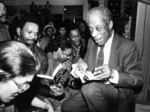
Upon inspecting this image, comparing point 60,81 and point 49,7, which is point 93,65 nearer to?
point 60,81

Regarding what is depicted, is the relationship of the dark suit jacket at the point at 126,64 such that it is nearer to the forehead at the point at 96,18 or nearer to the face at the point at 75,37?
the forehead at the point at 96,18

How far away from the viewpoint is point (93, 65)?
2.87 m

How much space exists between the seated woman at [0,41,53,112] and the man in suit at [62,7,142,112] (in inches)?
39.4

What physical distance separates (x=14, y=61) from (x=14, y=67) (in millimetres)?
43

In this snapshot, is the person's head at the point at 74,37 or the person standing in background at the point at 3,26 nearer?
the person standing in background at the point at 3,26

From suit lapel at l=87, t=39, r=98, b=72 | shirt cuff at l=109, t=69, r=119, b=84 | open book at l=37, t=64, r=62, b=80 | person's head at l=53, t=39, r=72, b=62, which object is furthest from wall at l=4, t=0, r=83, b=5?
shirt cuff at l=109, t=69, r=119, b=84

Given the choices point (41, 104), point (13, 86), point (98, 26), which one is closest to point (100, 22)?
point (98, 26)

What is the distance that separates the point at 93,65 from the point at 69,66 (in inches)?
33.1

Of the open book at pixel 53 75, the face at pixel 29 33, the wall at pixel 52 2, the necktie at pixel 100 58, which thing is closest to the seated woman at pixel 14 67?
the open book at pixel 53 75

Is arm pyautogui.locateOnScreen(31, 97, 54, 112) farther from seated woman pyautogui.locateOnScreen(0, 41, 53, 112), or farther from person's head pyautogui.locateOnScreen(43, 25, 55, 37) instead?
person's head pyautogui.locateOnScreen(43, 25, 55, 37)

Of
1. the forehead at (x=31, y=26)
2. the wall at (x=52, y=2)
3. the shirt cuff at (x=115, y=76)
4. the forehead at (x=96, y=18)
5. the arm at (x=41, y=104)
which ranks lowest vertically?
the arm at (x=41, y=104)

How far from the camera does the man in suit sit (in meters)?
2.37

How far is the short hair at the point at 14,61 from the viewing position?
1333 millimetres

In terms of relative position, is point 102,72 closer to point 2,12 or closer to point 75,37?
point 75,37
